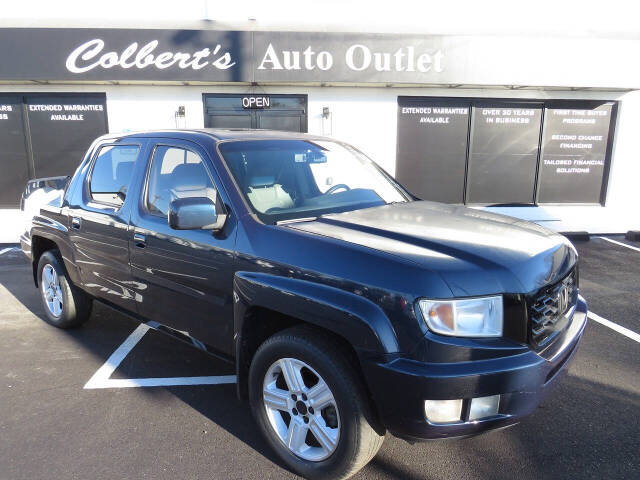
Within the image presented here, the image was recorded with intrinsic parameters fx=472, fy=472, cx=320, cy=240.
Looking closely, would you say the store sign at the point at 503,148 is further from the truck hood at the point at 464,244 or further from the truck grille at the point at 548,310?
the truck grille at the point at 548,310

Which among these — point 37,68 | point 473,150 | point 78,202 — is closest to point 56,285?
point 78,202

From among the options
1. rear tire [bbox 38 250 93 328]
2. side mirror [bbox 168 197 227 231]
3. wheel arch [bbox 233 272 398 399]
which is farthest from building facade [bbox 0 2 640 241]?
wheel arch [bbox 233 272 398 399]

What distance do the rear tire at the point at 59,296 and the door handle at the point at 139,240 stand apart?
1.47m

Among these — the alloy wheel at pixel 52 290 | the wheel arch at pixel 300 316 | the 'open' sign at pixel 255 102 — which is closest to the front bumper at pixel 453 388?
the wheel arch at pixel 300 316

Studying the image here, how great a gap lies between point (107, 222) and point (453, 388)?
2848mm

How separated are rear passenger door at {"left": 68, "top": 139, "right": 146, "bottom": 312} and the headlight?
2.37 meters

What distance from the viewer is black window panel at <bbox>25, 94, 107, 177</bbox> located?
29.3 feet

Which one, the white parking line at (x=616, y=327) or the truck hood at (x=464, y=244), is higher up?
the truck hood at (x=464, y=244)

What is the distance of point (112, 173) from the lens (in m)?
3.90

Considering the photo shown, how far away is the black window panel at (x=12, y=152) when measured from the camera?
8875mm

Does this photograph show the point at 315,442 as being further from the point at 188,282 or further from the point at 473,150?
the point at 473,150

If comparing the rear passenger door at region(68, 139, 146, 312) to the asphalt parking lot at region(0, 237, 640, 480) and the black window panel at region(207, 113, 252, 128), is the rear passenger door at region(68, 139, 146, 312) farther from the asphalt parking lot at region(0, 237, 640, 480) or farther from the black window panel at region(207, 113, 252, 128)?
the black window panel at region(207, 113, 252, 128)

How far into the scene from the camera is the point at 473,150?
9633mm

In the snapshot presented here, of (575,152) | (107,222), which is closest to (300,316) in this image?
(107,222)
